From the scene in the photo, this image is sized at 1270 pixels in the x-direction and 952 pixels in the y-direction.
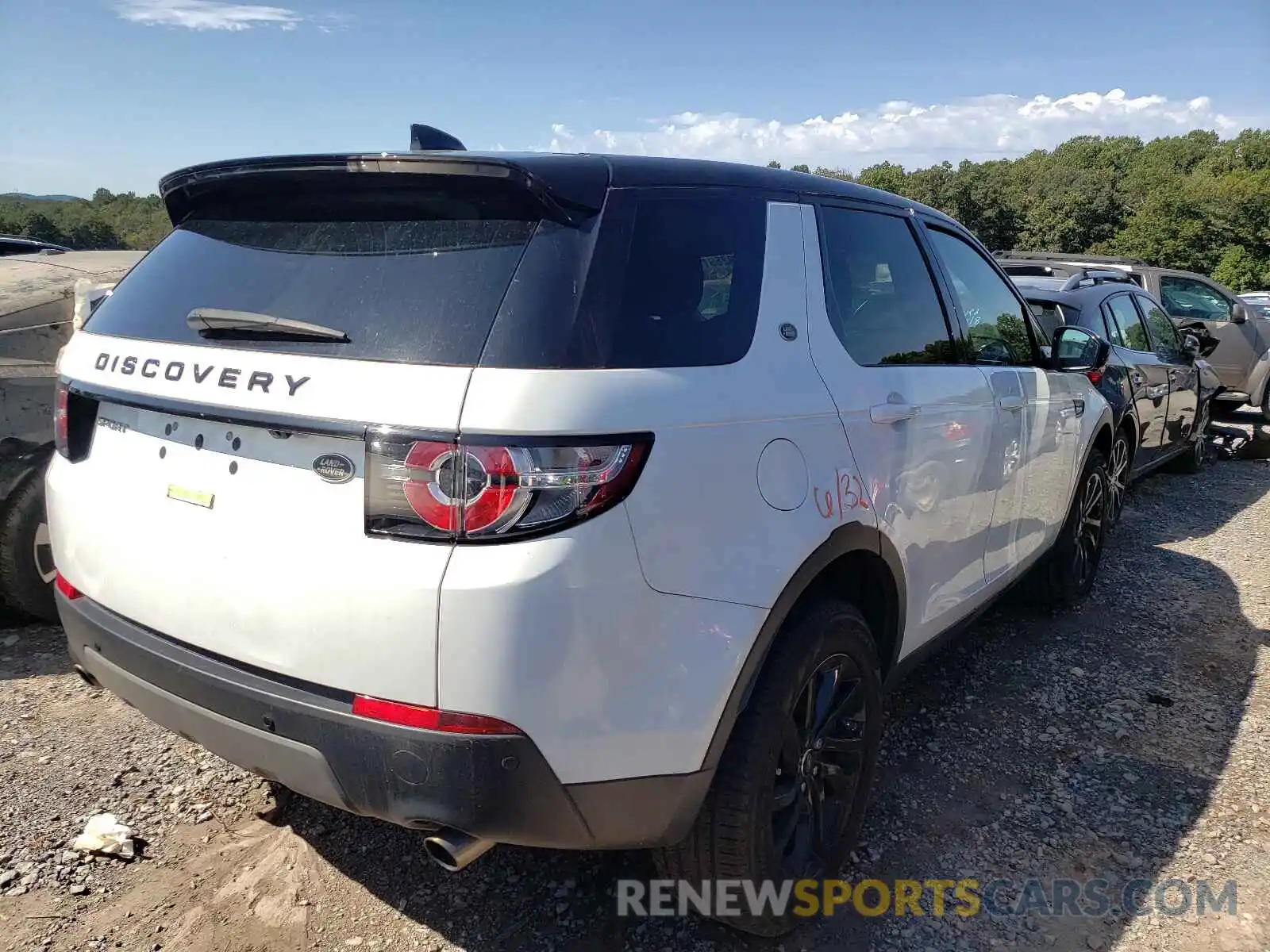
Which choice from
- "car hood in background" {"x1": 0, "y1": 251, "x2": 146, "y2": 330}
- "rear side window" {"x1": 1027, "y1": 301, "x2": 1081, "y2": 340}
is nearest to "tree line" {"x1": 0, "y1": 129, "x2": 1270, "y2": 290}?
"car hood in background" {"x1": 0, "y1": 251, "x2": 146, "y2": 330}

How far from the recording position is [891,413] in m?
2.55

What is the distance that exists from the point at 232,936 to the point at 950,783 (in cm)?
228

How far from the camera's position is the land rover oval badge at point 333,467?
5.63 feet

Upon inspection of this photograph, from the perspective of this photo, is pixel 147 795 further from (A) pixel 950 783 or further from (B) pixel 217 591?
(A) pixel 950 783

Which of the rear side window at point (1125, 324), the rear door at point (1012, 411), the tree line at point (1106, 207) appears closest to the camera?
the rear door at point (1012, 411)

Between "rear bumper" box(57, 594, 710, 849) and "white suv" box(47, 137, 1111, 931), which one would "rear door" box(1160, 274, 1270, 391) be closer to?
"white suv" box(47, 137, 1111, 931)

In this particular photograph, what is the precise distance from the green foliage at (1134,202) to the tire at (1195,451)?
54.6ft

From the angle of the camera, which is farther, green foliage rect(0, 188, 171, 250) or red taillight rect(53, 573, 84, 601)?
green foliage rect(0, 188, 171, 250)

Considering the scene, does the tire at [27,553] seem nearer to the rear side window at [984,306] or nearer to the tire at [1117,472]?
the rear side window at [984,306]

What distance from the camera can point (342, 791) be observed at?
5.80 feet

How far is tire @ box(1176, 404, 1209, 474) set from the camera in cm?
777

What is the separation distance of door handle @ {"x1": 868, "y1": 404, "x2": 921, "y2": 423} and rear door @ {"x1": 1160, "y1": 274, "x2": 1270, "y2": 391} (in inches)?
352

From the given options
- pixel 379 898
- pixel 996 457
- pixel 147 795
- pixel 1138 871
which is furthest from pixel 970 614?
pixel 147 795

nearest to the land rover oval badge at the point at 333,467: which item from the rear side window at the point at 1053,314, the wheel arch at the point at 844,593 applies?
the wheel arch at the point at 844,593
